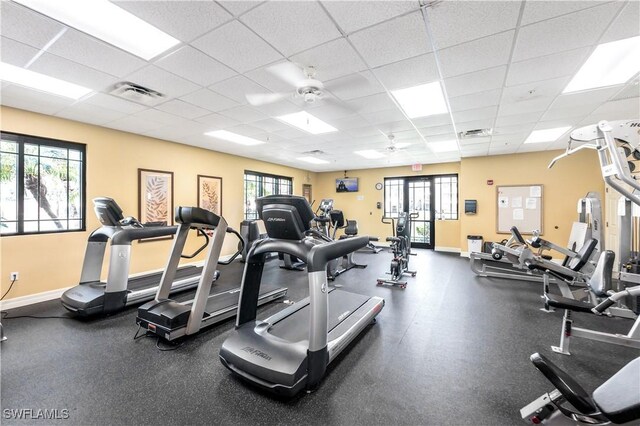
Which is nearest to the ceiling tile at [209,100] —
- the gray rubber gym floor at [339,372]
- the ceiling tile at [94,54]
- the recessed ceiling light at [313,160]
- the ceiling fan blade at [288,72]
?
the ceiling tile at [94,54]

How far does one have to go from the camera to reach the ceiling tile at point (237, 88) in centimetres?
286

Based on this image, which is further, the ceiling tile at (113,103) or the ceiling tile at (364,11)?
the ceiling tile at (113,103)

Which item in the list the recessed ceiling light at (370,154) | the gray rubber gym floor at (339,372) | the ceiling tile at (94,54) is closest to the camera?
A: the gray rubber gym floor at (339,372)

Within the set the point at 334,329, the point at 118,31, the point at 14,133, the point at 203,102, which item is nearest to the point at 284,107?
the point at 203,102

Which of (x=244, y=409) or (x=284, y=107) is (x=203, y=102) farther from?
(x=244, y=409)

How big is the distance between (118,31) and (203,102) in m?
1.33

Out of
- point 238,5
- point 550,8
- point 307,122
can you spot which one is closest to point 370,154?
point 307,122

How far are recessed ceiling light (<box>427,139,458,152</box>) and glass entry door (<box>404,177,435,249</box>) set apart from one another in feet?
7.09

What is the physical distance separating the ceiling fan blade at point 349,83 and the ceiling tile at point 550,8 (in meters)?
1.39

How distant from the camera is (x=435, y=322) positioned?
308 cm

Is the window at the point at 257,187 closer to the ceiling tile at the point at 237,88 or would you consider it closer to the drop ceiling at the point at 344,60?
the drop ceiling at the point at 344,60

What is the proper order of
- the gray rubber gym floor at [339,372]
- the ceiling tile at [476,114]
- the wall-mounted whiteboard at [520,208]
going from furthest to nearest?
the wall-mounted whiteboard at [520,208], the ceiling tile at [476,114], the gray rubber gym floor at [339,372]

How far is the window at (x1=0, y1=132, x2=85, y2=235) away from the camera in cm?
355

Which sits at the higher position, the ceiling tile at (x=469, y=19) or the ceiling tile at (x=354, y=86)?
the ceiling tile at (x=354, y=86)
